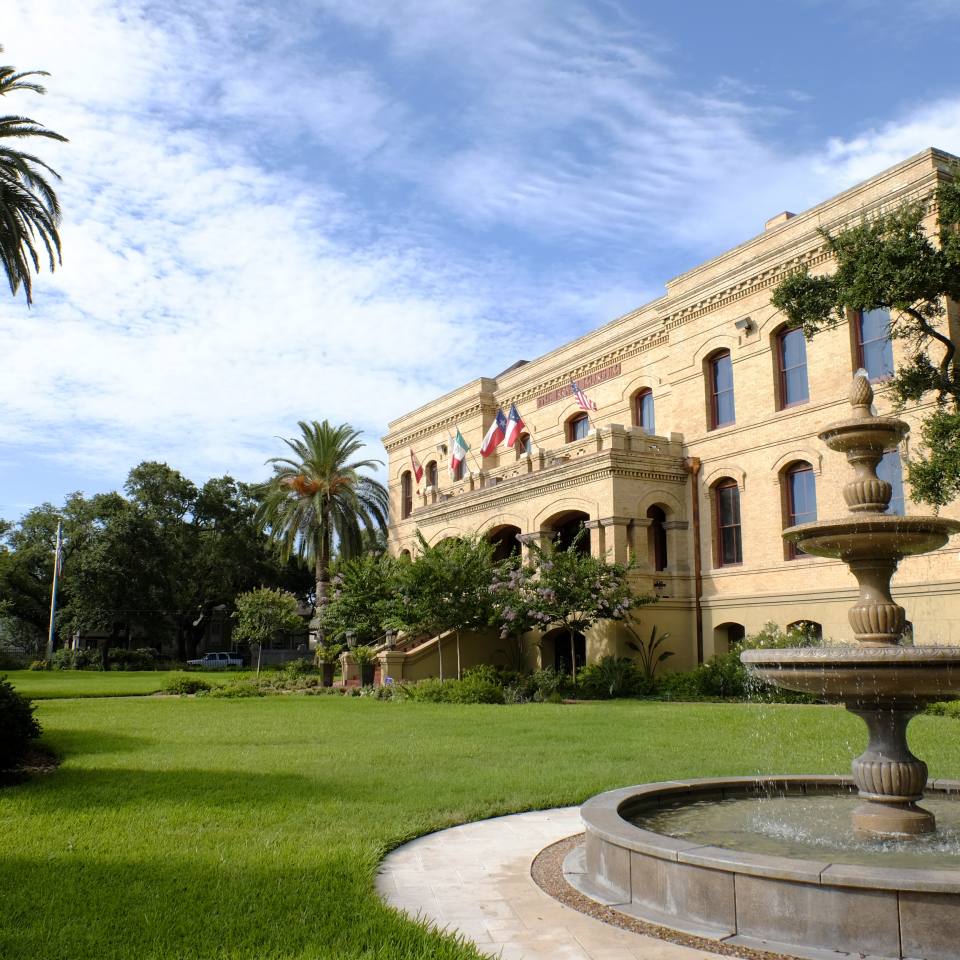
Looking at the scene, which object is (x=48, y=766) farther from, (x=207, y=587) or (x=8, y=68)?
(x=207, y=587)

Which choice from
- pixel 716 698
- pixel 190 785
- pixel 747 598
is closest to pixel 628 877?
pixel 190 785

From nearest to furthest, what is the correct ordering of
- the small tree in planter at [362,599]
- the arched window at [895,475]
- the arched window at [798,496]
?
the arched window at [895,475]
the arched window at [798,496]
the small tree in planter at [362,599]

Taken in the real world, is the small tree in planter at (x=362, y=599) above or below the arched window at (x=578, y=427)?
below

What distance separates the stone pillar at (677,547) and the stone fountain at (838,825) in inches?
774

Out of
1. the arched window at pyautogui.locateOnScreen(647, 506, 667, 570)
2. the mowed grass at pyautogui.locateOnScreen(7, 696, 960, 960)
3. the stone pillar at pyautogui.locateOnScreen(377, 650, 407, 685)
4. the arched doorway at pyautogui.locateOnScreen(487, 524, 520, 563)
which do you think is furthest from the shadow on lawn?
the arched doorway at pyautogui.locateOnScreen(487, 524, 520, 563)

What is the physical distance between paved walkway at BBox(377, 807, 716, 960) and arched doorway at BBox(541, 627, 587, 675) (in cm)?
2202

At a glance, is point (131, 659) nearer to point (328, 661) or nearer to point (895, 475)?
point (328, 661)

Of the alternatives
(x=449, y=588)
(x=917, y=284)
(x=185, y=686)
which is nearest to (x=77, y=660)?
(x=185, y=686)

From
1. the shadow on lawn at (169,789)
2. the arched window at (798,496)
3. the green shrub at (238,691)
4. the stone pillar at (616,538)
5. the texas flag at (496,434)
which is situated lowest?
the green shrub at (238,691)

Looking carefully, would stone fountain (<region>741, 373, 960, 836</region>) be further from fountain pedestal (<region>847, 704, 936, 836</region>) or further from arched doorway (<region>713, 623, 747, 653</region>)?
arched doorway (<region>713, 623, 747, 653</region>)

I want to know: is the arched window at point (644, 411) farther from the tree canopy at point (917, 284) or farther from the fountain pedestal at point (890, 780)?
the fountain pedestal at point (890, 780)

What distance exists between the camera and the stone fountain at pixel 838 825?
530 cm

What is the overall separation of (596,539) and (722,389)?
5.96m

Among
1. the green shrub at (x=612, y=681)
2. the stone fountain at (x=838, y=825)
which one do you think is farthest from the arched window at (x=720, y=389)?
the stone fountain at (x=838, y=825)
